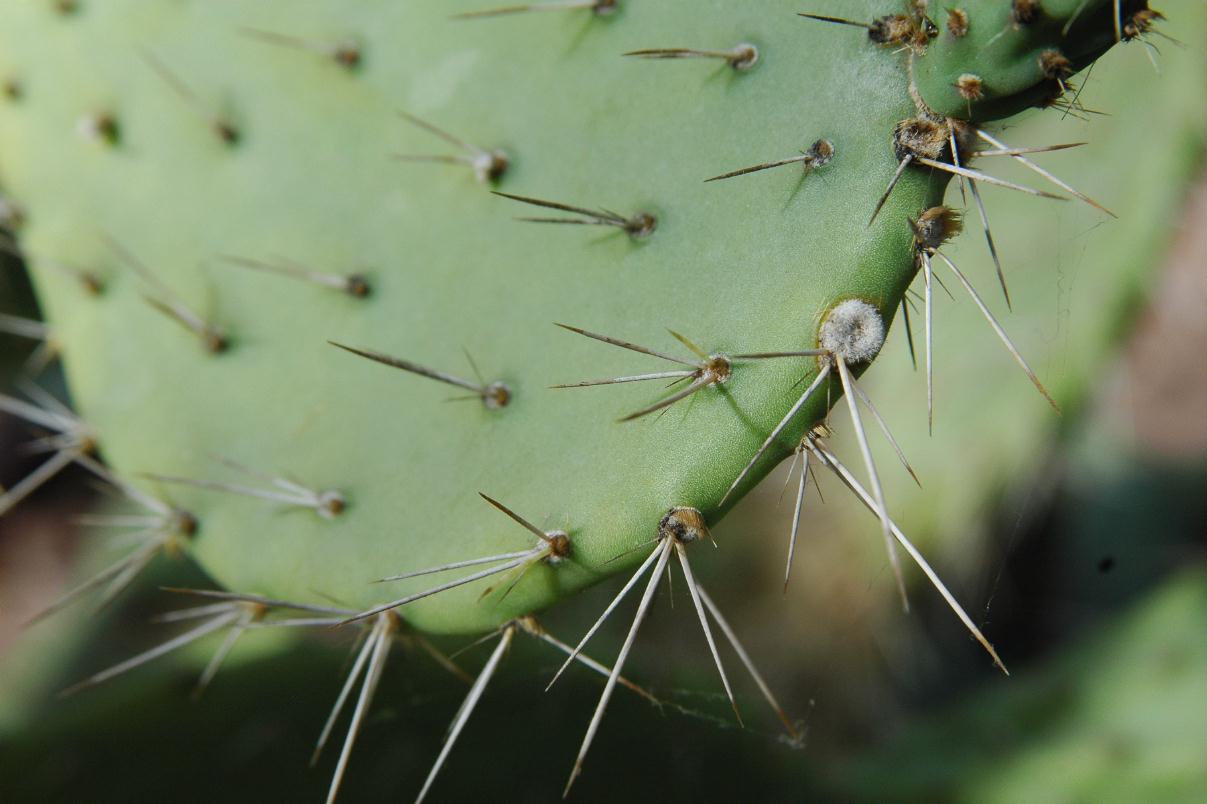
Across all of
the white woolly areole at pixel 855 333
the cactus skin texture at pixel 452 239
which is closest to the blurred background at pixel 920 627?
the cactus skin texture at pixel 452 239

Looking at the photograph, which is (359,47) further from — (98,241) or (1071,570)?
(1071,570)

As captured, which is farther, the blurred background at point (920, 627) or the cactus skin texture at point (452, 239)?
the blurred background at point (920, 627)

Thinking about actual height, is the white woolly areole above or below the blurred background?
above

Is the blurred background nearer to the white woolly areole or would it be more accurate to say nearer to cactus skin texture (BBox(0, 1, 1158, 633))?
cactus skin texture (BBox(0, 1, 1158, 633))

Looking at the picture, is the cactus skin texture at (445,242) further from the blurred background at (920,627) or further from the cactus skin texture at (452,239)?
the blurred background at (920,627)

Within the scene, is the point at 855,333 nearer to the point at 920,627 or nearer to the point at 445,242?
the point at 445,242

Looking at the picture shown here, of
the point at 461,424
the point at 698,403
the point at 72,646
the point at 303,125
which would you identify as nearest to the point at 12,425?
the point at 72,646

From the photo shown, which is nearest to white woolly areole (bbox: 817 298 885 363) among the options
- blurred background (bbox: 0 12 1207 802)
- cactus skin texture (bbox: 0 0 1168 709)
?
cactus skin texture (bbox: 0 0 1168 709)

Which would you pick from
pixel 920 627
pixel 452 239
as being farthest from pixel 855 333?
pixel 920 627
